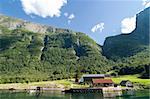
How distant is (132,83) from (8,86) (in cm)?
5431

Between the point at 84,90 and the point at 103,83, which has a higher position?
the point at 103,83

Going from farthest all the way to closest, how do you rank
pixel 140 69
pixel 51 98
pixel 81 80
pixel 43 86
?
pixel 140 69 < pixel 81 80 < pixel 43 86 < pixel 51 98

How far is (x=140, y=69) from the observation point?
175m

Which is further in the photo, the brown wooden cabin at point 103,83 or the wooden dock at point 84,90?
the brown wooden cabin at point 103,83

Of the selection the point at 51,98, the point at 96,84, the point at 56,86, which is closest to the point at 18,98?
the point at 51,98

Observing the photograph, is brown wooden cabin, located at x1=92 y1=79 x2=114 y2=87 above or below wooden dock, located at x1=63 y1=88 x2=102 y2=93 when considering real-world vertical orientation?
above

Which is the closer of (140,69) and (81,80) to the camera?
(81,80)

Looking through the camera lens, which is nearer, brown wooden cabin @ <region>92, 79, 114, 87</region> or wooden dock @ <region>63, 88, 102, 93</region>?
wooden dock @ <region>63, 88, 102, 93</region>

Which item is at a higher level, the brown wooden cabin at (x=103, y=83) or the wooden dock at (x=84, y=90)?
the brown wooden cabin at (x=103, y=83)

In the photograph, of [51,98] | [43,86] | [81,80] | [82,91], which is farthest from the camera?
[81,80]

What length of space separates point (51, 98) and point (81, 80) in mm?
69058

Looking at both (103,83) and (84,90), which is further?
(103,83)

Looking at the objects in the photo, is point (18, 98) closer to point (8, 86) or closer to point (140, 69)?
point (8, 86)

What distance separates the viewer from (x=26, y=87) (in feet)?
443
